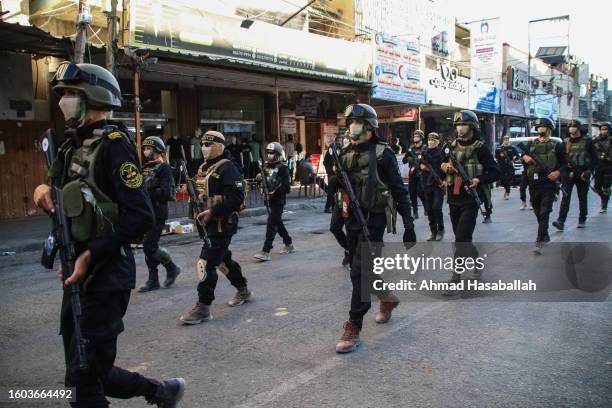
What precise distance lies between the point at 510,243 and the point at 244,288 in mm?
4910

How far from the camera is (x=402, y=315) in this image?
505 cm

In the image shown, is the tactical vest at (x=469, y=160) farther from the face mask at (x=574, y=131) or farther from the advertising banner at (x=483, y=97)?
the advertising banner at (x=483, y=97)

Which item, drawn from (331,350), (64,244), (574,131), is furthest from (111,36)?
(574,131)

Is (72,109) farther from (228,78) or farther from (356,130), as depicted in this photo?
(228,78)

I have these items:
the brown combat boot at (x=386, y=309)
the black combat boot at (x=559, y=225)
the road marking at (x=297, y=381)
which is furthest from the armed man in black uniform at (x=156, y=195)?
the black combat boot at (x=559, y=225)

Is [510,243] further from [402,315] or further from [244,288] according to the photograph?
[244,288]

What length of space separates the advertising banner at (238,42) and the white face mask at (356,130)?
746 cm

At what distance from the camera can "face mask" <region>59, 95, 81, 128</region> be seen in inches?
105

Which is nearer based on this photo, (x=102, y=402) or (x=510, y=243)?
(x=102, y=402)

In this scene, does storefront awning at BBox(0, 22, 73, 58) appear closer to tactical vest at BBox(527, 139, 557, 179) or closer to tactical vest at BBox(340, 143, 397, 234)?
tactical vest at BBox(340, 143, 397, 234)

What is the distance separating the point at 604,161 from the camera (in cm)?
1119

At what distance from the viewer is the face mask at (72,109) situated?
8.78 feet

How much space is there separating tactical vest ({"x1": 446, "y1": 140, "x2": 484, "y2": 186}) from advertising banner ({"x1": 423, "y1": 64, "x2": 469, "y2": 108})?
14749 millimetres

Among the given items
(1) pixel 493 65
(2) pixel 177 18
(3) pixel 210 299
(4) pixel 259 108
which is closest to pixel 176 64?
(2) pixel 177 18
